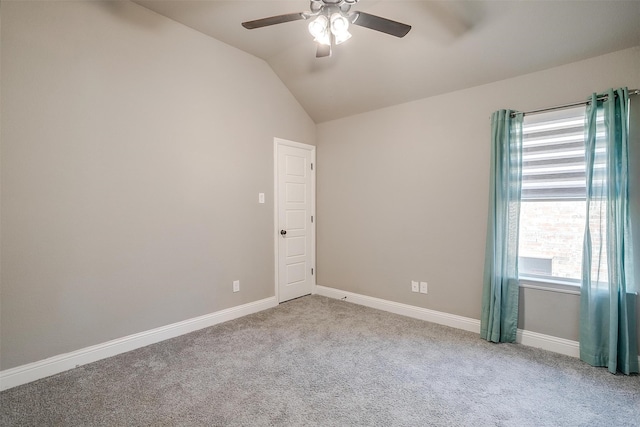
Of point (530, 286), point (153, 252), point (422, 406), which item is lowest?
point (422, 406)

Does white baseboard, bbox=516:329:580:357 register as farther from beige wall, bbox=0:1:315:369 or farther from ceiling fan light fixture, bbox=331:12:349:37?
ceiling fan light fixture, bbox=331:12:349:37

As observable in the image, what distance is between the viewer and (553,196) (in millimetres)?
2662

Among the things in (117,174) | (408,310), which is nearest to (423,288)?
(408,310)

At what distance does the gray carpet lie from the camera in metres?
1.82

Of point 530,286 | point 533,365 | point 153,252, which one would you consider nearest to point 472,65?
point 530,286

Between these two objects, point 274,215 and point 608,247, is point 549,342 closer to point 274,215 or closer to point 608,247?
point 608,247

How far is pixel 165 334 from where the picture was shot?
9.48 ft

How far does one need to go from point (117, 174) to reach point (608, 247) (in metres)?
4.05

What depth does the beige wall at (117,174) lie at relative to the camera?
2156mm

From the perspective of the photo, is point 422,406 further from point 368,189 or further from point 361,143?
point 361,143

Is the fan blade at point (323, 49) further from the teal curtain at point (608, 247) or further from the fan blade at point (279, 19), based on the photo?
the teal curtain at point (608, 247)

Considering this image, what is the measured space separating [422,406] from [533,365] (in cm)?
118

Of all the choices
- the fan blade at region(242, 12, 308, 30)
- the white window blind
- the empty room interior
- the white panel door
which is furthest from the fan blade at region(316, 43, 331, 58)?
the white window blind

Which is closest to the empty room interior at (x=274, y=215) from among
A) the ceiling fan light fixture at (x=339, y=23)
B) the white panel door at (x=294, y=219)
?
the ceiling fan light fixture at (x=339, y=23)
